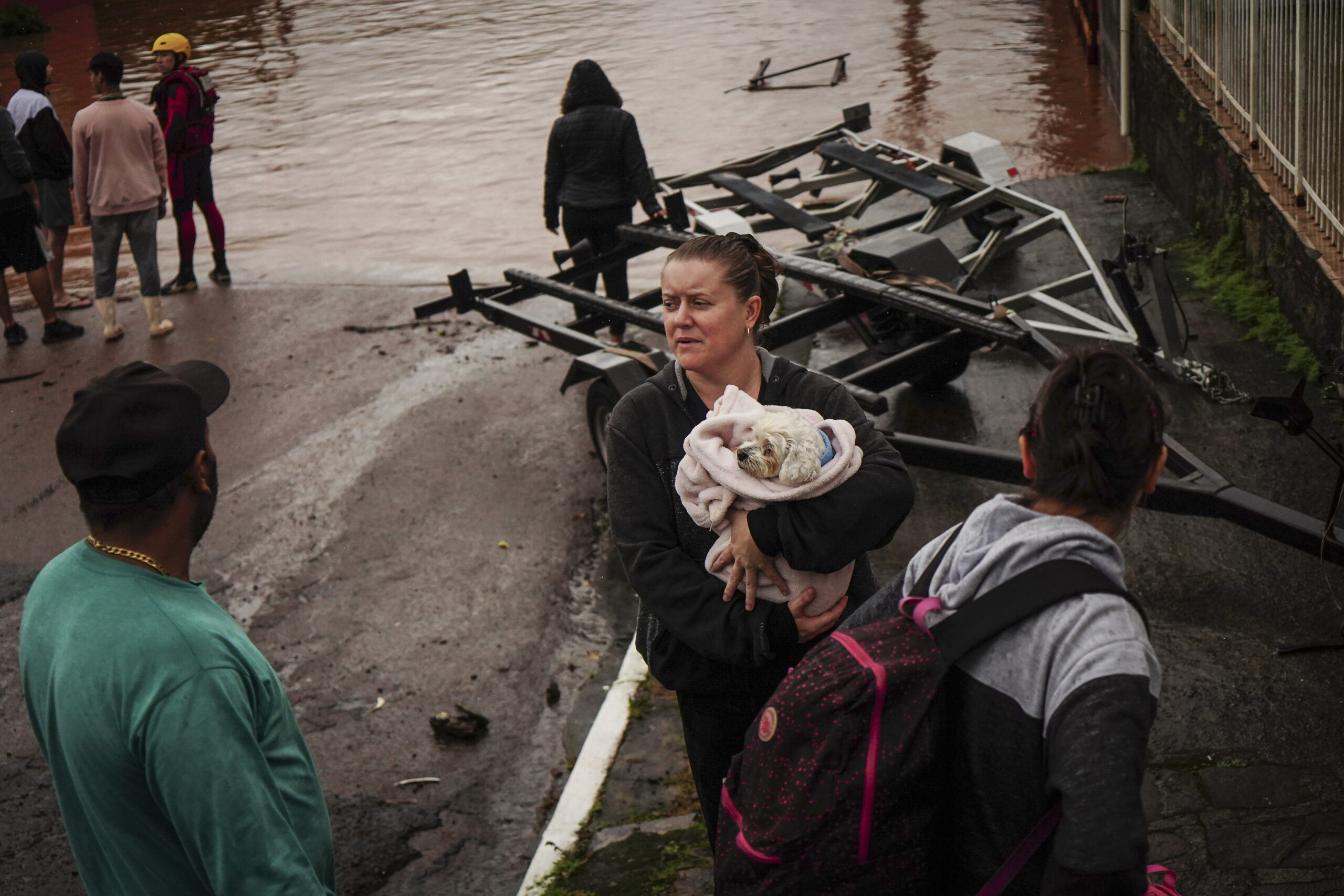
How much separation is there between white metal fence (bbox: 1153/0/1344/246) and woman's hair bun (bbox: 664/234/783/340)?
4490 mm

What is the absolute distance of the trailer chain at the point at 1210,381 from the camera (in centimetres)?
630

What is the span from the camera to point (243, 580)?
20.3ft

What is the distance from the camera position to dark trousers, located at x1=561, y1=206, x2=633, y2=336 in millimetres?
8562

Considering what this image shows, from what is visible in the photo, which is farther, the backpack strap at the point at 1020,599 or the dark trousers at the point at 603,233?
the dark trousers at the point at 603,233

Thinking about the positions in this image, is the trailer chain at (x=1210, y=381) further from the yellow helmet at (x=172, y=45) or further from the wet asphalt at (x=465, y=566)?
the yellow helmet at (x=172, y=45)

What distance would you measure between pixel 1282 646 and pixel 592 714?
2713 millimetres

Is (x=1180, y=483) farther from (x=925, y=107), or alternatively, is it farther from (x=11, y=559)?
(x=925, y=107)

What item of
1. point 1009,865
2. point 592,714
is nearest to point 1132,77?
point 592,714

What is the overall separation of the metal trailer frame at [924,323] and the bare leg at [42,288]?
408 cm

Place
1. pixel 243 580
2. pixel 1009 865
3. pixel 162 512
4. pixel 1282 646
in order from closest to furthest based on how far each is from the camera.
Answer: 1. pixel 1009 865
2. pixel 162 512
3. pixel 1282 646
4. pixel 243 580

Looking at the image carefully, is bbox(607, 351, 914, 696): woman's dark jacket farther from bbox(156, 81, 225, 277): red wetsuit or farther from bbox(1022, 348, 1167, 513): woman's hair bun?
bbox(156, 81, 225, 277): red wetsuit

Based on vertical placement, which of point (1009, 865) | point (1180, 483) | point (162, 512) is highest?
point (162, 512)

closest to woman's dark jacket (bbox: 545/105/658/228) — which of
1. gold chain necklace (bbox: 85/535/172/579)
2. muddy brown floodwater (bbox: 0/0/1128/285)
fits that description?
muddy brown floodwater (bbox: 0/0/1128/285)

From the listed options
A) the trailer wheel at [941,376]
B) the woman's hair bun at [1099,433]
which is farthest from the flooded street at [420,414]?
the woman's hair bun at [1099,433]
